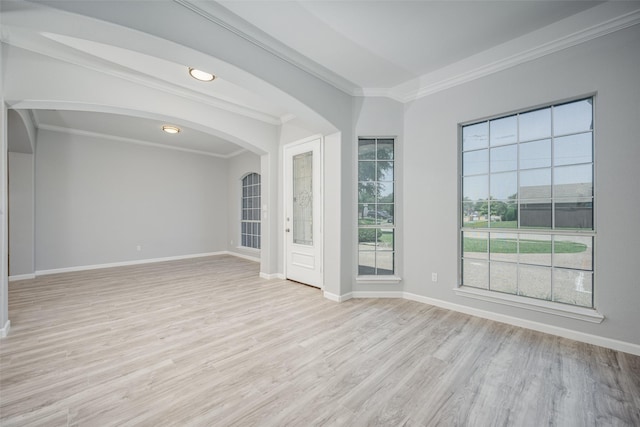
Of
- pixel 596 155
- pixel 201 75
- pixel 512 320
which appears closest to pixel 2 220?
pixel 201 75

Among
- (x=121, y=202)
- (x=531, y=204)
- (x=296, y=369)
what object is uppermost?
(x=121, y=202)

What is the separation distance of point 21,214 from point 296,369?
5935 mm

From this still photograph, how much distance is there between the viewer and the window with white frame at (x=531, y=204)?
8.36 feet

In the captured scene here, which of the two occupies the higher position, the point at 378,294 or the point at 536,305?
the point at 536,305

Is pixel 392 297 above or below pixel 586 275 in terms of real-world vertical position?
below

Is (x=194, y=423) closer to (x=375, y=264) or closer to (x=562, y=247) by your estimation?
(x=375, y=264)

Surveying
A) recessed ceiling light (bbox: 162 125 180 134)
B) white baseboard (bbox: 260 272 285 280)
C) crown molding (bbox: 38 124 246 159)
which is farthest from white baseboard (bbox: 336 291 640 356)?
crown molding (bbox: 38 124 246 159)

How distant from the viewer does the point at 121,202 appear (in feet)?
19.6

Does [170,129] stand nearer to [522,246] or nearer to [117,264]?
[117,264]

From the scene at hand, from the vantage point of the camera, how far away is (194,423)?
1486 mm

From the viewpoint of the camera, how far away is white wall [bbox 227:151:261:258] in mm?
6980

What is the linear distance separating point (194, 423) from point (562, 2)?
13.7 ft

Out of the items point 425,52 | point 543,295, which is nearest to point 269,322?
point 543,295

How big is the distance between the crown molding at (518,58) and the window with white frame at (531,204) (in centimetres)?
54
